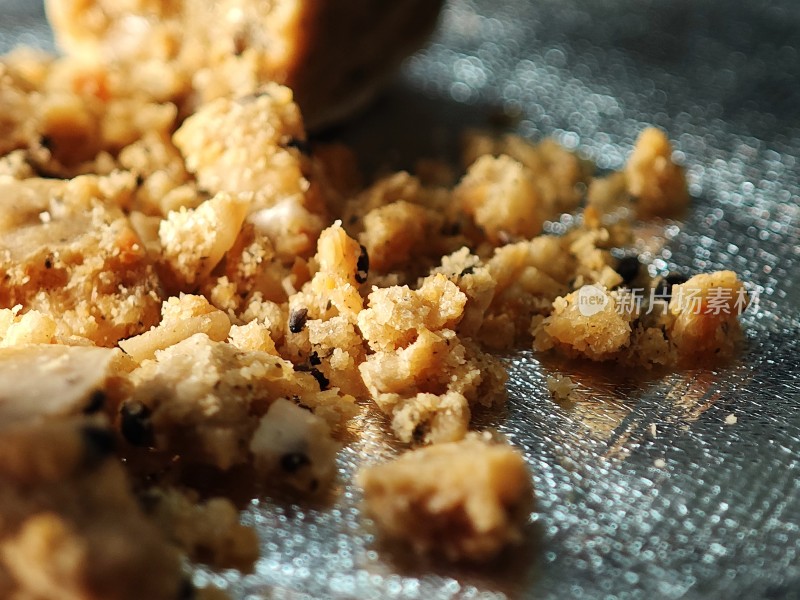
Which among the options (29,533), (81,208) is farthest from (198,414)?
(81,208)

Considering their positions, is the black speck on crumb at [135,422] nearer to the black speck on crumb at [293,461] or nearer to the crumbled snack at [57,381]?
the crumbled snack at [57,381]

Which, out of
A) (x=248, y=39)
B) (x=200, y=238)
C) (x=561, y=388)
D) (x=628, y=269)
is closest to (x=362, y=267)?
(x=200, y=238)

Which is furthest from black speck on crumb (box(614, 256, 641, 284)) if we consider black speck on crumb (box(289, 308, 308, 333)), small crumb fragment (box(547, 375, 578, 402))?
black speck on crumb (box(289, 308, 308, 333))

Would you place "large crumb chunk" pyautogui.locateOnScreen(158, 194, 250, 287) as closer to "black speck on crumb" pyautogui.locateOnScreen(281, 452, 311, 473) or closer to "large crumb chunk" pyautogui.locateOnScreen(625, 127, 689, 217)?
"black speck on crumb" pyautogui.locateOnScreen(281, 452, 311, 473)

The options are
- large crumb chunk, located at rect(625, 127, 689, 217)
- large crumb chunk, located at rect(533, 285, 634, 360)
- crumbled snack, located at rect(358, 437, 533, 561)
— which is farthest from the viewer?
large crumb chunk, located at rect(625, 127, 689, 217)

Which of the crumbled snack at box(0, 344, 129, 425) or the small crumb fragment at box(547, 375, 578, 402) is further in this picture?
the small crumb fragment at box(547, 375, 578, 402)

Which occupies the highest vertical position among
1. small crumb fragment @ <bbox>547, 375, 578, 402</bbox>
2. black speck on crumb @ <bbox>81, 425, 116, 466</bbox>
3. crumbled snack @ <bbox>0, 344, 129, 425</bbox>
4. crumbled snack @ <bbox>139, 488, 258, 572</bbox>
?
black speck on crumb @ <bbox>81, 425, 116, 466</bbox>

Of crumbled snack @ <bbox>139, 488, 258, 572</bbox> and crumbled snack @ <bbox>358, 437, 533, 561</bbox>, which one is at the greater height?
crumbled snack @ <bbox>358, 437, 533, 561</bbox>

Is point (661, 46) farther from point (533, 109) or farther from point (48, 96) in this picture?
point (48, 96)
